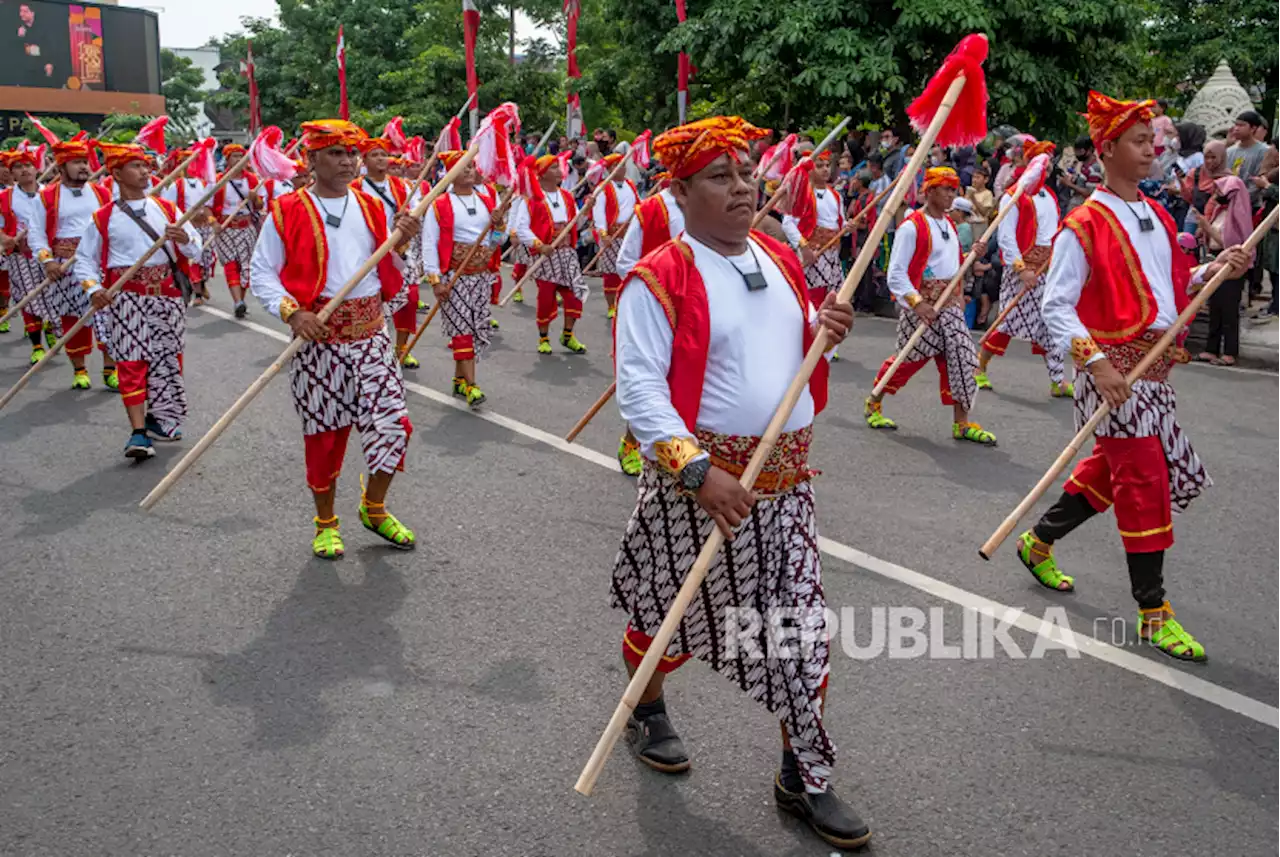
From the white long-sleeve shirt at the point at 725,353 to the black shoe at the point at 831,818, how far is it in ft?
3.39

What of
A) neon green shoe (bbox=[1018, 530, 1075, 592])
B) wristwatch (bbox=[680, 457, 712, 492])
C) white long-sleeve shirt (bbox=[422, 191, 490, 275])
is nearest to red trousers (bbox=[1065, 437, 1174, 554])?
neon green shoe (bbox=[1018, 530, 1075, 592])

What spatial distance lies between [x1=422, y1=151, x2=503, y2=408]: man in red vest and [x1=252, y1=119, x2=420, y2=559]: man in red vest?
136 inches

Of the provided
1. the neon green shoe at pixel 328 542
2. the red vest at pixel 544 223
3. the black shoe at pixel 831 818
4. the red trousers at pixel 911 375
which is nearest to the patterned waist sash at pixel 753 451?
the black shoe at pixel 831 818

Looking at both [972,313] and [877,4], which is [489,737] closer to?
[972,313]

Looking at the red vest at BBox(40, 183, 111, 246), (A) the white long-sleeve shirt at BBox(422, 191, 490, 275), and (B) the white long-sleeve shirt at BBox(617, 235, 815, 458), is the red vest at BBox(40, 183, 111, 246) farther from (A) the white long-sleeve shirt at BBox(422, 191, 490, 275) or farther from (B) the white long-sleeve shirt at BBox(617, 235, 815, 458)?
(B) the white long-sleeve shirt at BBox(617, 235, 815, 458)

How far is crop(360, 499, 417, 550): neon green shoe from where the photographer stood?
19.9ft

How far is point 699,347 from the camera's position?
11.0 feet

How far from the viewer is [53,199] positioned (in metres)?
10.3

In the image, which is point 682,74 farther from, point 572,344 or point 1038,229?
point 1038,229

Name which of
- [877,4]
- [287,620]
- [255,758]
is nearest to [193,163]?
[287,620]

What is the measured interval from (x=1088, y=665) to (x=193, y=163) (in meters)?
7.30

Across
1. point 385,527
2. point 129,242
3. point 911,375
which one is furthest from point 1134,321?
point 129,242

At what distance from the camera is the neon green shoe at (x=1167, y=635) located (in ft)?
15.5

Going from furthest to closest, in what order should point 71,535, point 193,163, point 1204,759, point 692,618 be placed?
point 193,163 < point 71,535 < point 1204,759 < point 692,618
